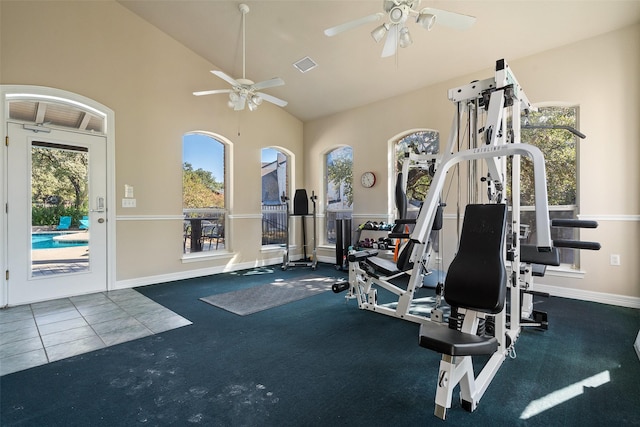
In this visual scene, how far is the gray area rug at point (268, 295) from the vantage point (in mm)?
3527

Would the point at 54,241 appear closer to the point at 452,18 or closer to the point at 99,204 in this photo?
the point at 99,204

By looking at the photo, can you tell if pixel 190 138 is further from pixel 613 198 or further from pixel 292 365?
pixel 613 198

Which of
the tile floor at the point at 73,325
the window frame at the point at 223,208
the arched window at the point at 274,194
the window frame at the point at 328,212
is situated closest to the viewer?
the tile floor at the point at 73,325

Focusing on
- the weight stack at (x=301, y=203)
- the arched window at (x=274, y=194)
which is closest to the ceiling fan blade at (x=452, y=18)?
the weight stack at (x=301, y=203)

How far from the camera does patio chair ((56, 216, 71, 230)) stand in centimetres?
390

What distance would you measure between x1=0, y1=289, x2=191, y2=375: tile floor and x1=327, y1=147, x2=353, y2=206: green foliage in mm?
3876

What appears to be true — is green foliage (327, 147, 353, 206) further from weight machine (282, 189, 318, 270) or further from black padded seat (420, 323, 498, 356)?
black padded seat (420, 323, 498, 356)

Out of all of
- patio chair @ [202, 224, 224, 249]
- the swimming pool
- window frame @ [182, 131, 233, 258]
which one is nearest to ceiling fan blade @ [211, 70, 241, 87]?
window frame @ [182, 131, 233, 258]

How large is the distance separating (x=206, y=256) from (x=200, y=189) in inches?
44.9

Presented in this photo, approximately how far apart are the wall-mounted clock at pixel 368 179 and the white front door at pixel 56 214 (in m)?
4.01

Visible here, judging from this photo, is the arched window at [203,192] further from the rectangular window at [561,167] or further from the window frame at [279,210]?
the rectangular window at [561,167]

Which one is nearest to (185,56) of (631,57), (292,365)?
(292,365)

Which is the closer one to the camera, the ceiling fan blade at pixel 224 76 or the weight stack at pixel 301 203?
the ceiling fan blade at pixel 224 76

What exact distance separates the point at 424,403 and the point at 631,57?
14.2 feet
